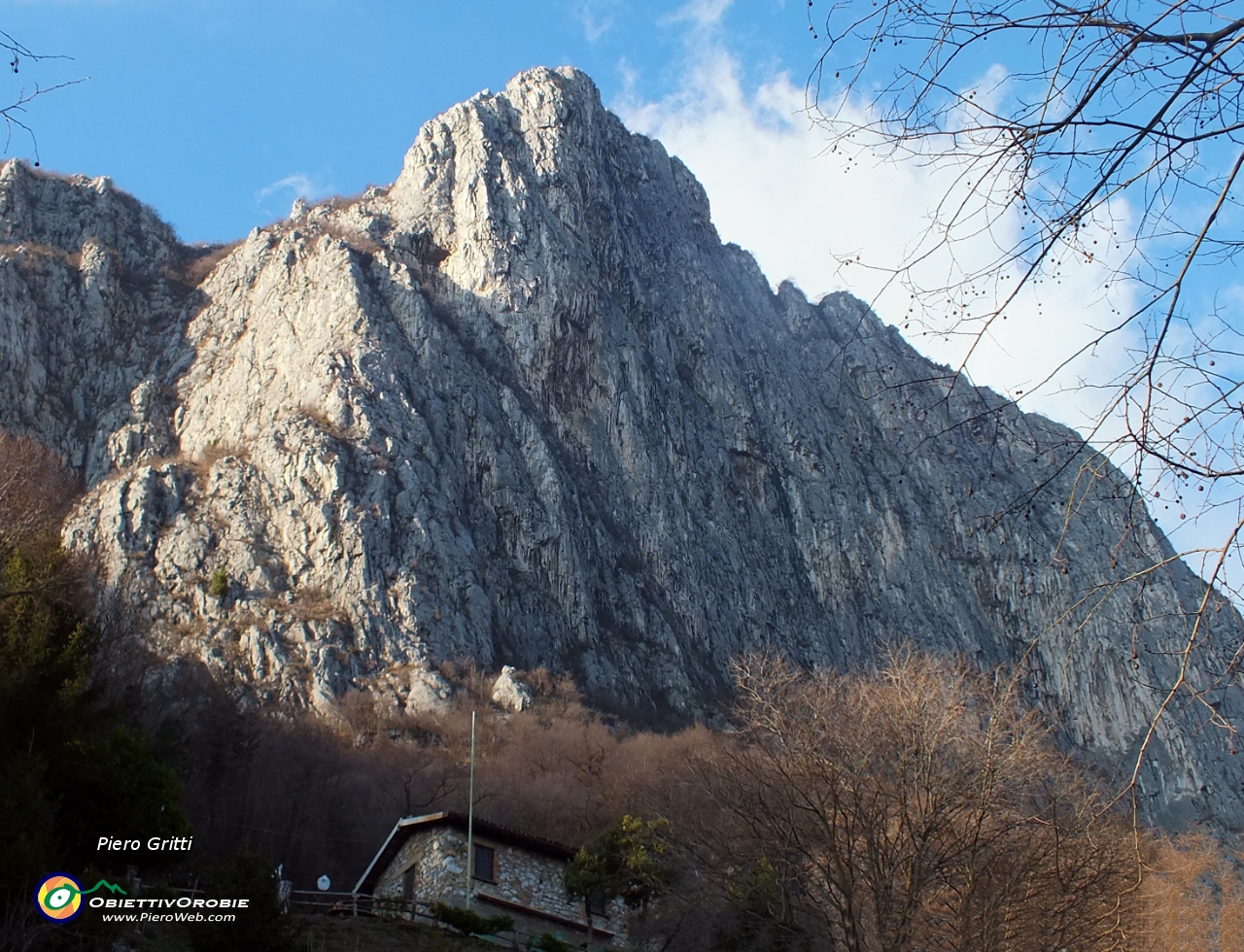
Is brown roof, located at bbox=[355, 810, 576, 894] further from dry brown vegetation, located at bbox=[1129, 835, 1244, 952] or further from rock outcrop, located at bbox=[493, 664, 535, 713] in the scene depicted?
rock outcrop, located at bbox=[493, 664, 535, 713]

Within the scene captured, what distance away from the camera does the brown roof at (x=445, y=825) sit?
2478 centimetres

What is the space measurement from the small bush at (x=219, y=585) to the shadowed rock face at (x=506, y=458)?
0.33 m

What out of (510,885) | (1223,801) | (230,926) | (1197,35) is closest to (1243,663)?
(1197,35)

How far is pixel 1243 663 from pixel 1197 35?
273cm

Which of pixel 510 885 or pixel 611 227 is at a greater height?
pixel 611 227

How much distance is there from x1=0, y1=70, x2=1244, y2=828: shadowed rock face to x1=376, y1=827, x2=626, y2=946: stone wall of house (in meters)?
19.9

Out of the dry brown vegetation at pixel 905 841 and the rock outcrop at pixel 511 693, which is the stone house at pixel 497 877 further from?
the rock outcrop at pixel 511 693

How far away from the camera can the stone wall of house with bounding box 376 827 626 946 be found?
79.7 ft

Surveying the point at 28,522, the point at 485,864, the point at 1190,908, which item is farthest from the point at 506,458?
the point at 1190,908

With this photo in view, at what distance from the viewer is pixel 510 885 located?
25.1 m

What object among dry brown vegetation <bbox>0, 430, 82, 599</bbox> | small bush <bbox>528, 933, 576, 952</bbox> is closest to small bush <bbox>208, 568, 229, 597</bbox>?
dry brown vegetation <bbox>0, 430, 82, 599</bbox>

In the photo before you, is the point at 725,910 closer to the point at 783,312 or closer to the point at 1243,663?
the point at 1243,663

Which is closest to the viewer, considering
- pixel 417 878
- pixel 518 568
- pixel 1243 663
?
pixel 1243 663

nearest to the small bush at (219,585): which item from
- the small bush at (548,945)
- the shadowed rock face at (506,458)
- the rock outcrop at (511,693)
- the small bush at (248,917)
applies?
the shadowed rock face at (506,458)
